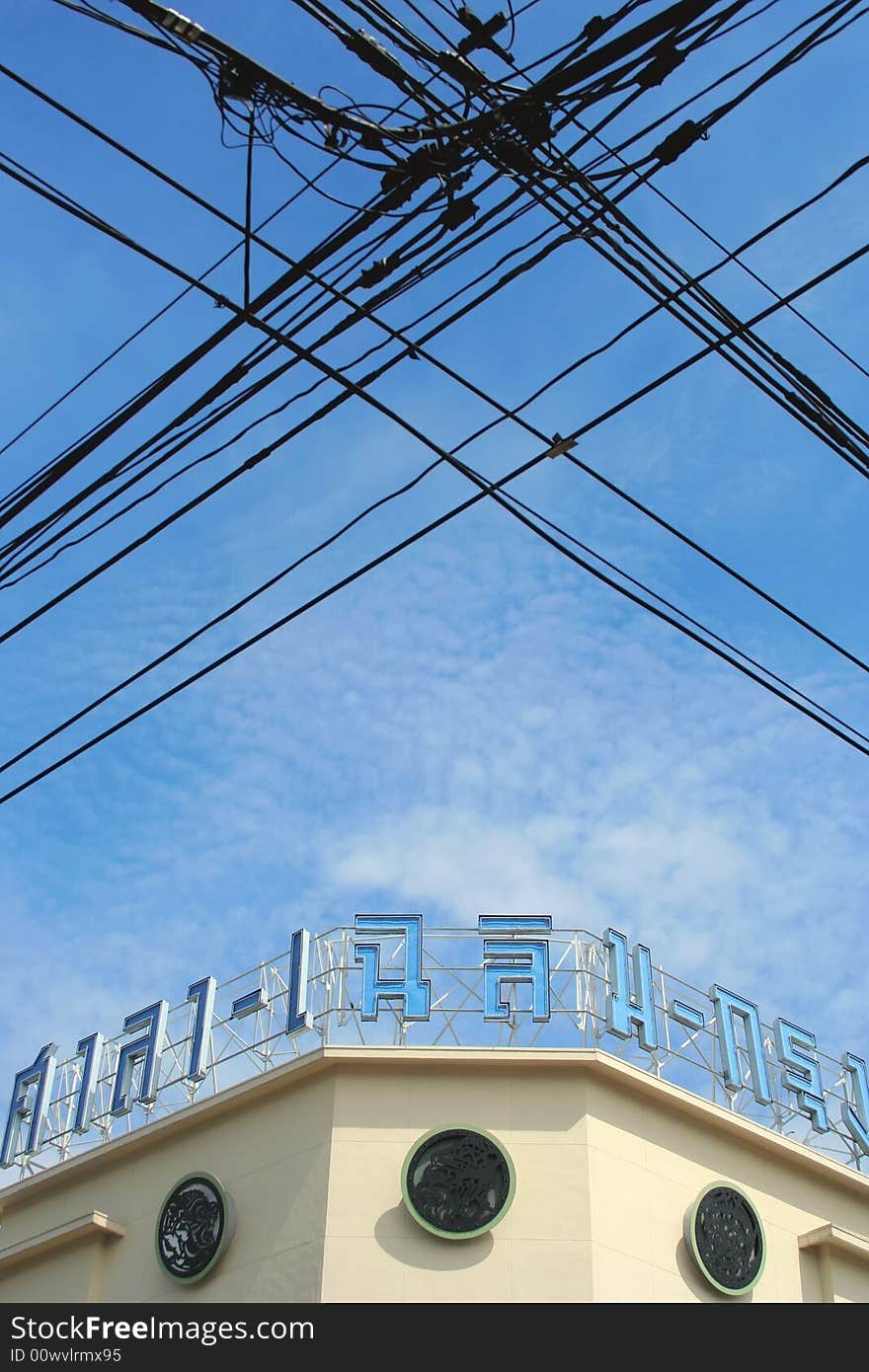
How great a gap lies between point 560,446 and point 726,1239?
12876mm

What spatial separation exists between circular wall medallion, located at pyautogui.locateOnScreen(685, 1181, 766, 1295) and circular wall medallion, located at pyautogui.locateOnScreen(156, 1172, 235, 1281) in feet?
17.6

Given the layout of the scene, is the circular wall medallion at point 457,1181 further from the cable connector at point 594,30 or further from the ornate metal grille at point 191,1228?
the cable connector at point 594,30

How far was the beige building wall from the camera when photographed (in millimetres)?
16219

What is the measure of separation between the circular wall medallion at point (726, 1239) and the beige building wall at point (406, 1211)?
15cm

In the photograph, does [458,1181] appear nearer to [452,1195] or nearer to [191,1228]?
[452,1195]

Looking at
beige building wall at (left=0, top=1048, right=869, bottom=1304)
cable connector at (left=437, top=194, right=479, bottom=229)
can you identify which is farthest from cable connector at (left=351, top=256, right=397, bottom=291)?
beige building wall at (left=0, top=1048, right=869, bottom=1304)

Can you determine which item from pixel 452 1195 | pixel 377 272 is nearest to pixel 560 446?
pixel 377 272

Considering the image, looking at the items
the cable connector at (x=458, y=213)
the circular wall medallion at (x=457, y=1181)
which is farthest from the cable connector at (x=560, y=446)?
the circular wall medallion at (x=457, y=1181)

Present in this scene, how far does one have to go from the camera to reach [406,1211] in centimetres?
1653
